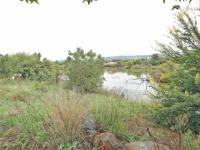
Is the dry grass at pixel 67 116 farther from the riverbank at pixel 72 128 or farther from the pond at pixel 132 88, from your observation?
the pond at pixel 132 88

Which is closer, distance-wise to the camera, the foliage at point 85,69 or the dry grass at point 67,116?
the dry grass at point 67,116

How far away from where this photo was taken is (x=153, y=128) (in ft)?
21.8

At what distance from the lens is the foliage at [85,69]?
1578 centimetres

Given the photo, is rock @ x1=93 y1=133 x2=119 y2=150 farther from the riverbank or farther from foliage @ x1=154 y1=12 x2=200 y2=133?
foliage @ x1=154 y1=12 x2=200 y2=133

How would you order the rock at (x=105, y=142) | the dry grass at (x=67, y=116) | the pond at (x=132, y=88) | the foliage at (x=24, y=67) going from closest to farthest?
the rock at (x=105, y=142) → the dry grass at (x=67, y=116) → the pond at (x=132, y=88) → the foliage at (x=24, y=67)

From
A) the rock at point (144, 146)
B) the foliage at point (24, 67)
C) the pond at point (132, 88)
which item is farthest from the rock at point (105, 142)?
the foliage at point (24, 67)

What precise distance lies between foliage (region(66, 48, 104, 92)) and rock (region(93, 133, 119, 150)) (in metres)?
10.4

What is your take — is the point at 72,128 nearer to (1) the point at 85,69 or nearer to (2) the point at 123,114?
(2) the point at 123,114

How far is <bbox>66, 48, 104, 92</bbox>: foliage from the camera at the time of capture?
15781mm

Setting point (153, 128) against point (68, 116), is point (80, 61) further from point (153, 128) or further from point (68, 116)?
point (68, 116)

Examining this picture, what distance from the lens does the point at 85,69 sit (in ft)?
53.3

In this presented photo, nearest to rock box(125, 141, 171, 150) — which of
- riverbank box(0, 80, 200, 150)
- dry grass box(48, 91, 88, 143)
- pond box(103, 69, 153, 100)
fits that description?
riverbank box(0, 80, 200, 150)

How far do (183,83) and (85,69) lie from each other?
878 cm

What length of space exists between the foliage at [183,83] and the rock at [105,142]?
0.96 m
